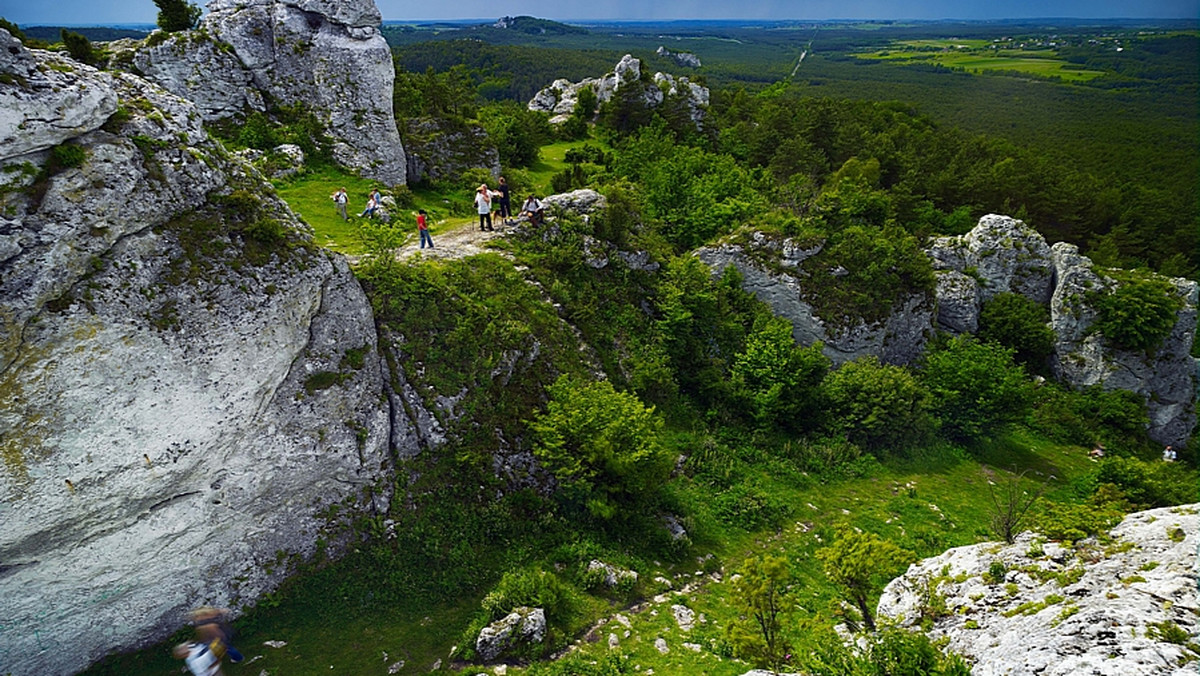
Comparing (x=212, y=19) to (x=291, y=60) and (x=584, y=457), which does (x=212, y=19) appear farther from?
(x=584, y=457)

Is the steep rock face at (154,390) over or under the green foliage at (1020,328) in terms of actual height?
over

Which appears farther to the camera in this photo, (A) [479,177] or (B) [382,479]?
(A) [479,177]

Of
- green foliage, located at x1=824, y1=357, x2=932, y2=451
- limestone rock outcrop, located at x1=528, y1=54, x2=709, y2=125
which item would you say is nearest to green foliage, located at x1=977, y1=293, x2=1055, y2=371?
green foliage, located at x1=824, y1=357, x2=932, y2=451

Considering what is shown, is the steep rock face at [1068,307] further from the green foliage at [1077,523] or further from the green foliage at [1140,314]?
the green foliage at [1077,523]

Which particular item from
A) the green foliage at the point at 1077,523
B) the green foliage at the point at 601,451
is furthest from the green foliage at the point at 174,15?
the green foliage at the point at 1077,523

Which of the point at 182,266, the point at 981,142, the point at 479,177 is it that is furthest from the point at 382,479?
the point at 981,142

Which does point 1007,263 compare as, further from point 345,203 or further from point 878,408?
point 345,203

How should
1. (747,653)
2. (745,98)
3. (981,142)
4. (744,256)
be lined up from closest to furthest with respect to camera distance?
1. (747,653)
2. (744,256)
3. (981,142)
4. (745,98)
